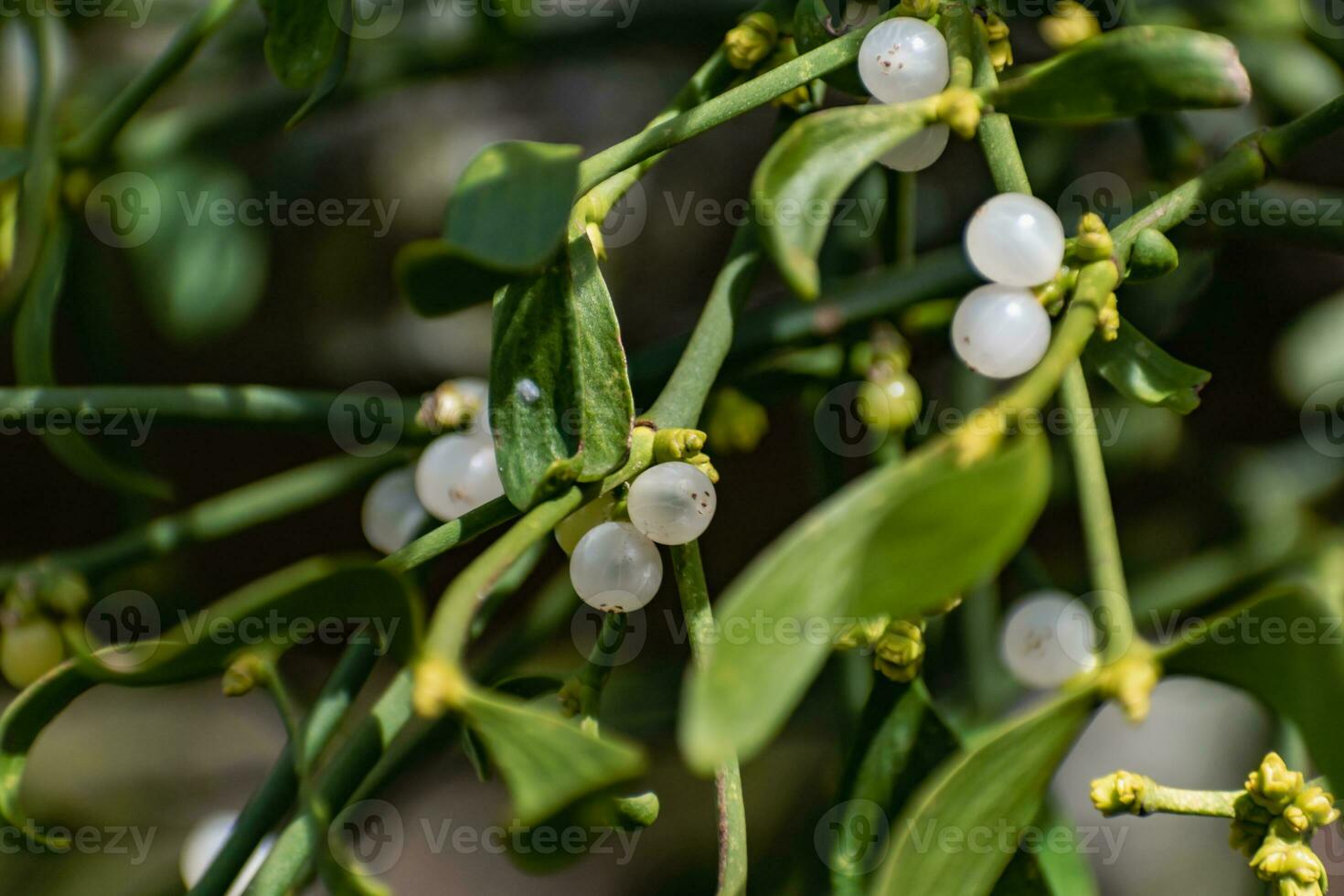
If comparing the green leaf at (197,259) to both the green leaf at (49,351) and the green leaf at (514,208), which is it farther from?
the green leaf at (514,208)

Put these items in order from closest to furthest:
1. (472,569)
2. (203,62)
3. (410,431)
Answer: (472,569)
(410,431)
(203,62)

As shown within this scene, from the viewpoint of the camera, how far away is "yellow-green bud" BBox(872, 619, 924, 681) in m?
0.45

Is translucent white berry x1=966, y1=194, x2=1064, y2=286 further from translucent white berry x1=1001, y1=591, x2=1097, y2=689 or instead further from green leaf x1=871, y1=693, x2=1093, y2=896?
translucent white berry x1=1001, y1=591, x2=1097, y2=689

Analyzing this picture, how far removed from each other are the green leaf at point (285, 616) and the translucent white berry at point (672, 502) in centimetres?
9

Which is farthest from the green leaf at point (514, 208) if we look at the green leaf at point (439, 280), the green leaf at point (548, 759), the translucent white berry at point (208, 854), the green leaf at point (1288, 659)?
the translucent white berry at point (208, 854)

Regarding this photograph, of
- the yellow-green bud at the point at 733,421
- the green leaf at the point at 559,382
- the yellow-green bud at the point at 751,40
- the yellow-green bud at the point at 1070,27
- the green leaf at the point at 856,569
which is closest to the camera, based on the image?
the green leaf at the point at 856,569

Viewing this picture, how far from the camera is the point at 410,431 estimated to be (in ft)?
2.02

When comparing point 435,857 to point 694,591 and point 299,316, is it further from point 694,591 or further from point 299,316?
point 694,591

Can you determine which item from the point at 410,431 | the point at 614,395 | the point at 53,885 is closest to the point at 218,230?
the point at 410,431

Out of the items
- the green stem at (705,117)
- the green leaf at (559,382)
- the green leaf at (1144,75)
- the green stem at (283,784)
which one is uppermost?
the green stem at (705,117)

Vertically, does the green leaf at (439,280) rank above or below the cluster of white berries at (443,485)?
above

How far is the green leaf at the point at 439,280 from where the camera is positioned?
288 mm

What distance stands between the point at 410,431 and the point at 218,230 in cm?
36

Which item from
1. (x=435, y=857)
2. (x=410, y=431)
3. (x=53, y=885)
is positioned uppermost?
(x=410, y=431)
